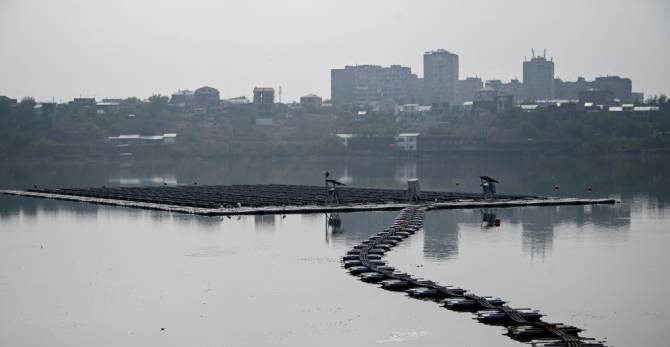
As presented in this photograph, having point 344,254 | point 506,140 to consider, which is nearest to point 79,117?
point 506,140

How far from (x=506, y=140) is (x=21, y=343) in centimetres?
15501

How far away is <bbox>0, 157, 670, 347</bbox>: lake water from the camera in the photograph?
3384 centimetres

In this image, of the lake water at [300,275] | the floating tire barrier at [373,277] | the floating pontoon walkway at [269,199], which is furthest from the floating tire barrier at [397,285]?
the floating pontoon walkway at [269,199]

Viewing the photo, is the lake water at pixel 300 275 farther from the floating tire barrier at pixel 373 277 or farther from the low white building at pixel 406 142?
the low white building at pixel 406 142

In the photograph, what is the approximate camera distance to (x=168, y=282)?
42.0 metres

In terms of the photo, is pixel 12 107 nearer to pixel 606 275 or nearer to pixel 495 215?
pixel 495 215

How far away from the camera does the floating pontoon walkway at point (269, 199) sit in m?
66.6

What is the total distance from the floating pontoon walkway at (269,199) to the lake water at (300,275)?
6.38 feet

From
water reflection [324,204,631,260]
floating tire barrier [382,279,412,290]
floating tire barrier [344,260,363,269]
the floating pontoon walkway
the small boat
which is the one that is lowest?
the small boat

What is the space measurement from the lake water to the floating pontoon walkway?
194cm

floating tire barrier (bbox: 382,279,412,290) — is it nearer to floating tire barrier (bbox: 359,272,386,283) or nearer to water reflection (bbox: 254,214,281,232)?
floating tire barrier (bbox: 359,272,386,283)

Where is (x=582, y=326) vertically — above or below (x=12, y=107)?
below

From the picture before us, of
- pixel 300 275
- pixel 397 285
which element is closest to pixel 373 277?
pixel 397 285

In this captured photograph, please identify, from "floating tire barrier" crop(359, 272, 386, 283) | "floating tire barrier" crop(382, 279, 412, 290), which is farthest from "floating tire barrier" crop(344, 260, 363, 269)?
"floating tire barrier" crop(382, 279, 412, 290)
